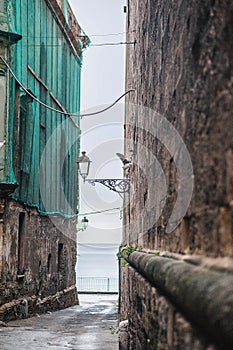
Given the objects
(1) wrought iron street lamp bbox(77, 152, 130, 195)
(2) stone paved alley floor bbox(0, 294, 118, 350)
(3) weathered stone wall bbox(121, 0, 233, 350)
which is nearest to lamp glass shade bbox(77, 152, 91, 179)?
(1) wrought iron street lamp bbox(77, 152, 130, 195)

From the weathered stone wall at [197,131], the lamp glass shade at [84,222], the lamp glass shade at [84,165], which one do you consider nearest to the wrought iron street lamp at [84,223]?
the lamp glass shade at [84,222]

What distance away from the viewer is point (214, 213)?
7.94 feet

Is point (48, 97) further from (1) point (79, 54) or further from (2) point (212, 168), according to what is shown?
(2) point (212, 168)

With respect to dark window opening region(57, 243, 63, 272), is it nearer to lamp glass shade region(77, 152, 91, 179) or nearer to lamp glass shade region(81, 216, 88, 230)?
lamp glass shade region(81, 216, 88, 230)

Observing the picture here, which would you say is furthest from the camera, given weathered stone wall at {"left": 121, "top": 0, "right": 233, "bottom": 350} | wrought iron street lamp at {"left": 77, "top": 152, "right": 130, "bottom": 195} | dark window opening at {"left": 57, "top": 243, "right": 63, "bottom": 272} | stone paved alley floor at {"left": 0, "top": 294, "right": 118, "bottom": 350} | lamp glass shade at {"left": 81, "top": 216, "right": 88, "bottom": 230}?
lamp glass shade at {"left": 81, "top": 216, "right": 88, "bottom": 230}

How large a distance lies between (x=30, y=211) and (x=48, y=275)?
327cm

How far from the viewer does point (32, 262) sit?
1716cm

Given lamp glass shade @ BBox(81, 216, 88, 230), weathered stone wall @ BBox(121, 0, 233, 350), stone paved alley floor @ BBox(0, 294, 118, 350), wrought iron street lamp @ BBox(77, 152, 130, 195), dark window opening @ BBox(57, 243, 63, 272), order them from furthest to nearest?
lamp glass shade @ BBox(81, 216, 88, 230) < dark window opening @ BBox(57, 243, 63, 272) < wrought iron street lamp @ BBox(77, 152, 130, 195) < stone paved alley floor @ BBox(0, 294, 118, 350) < weathered stone wall @ BBox(121, 0, 233, 350)

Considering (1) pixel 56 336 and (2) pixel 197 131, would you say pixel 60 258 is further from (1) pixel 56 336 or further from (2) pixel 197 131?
(2) pixel 197 131

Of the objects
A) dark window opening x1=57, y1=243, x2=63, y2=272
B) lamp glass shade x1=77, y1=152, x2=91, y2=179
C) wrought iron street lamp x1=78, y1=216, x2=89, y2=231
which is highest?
lamp glass shade x1=77, y1=152, x2=91, y2=179

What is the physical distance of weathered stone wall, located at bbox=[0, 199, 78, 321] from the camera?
47.9ft

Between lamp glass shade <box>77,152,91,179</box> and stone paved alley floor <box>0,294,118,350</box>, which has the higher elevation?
lamp glass shade <box>77,152,91,179</box>

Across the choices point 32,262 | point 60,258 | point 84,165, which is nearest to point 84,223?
point 60,258

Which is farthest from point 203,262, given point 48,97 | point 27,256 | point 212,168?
point 48,97
